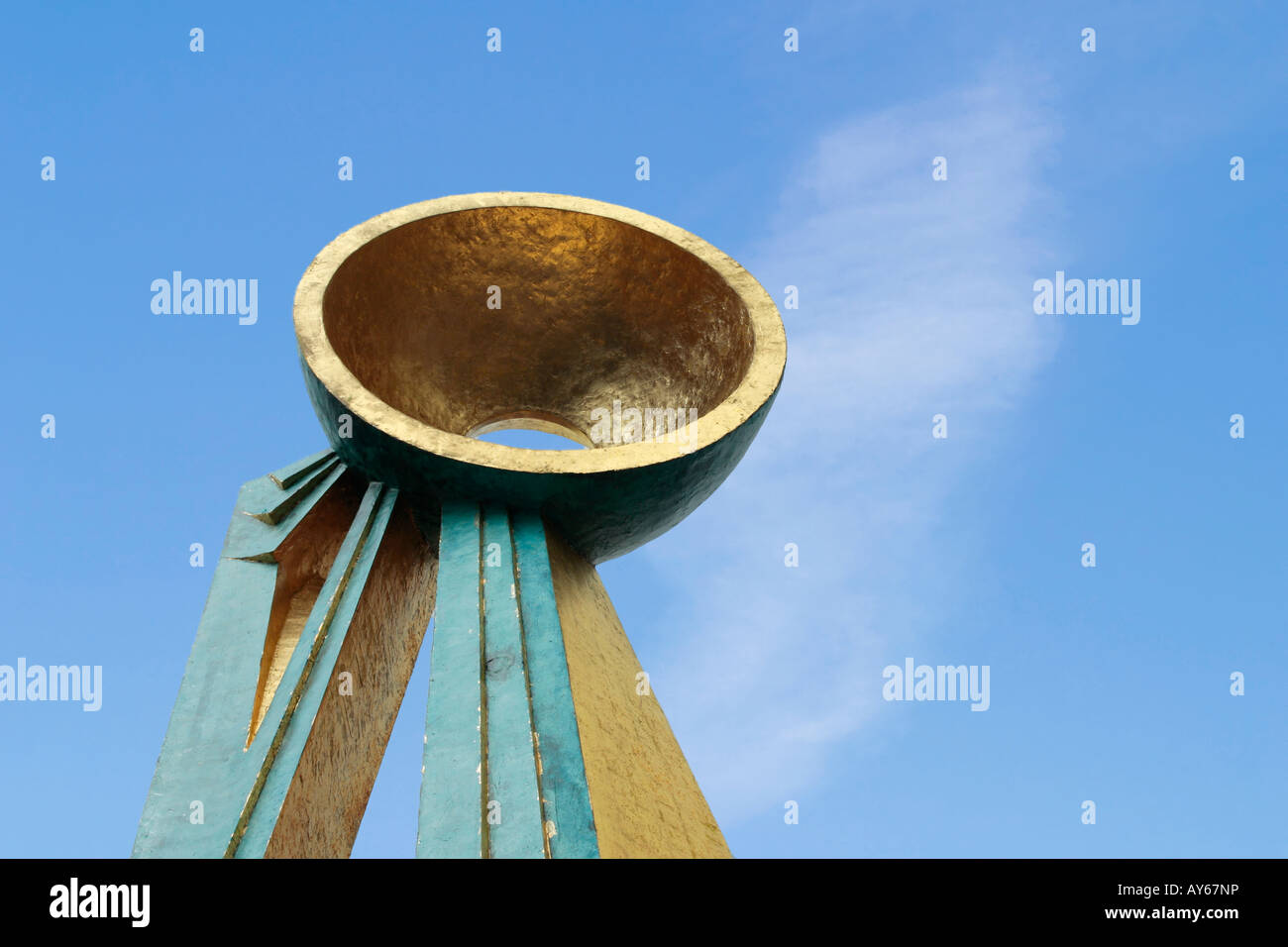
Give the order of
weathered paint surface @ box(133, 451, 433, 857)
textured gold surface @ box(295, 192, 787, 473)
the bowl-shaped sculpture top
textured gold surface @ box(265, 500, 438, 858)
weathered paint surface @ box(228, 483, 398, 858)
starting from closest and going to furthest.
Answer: weathered paint surface @ box(228, 483, 398, 858), weathered paint surface @ box(133, 451, 433, 857), textured gold surface @ box(265, 500, 438, 858), the bowl-shaped sculpture top, textured gold surface @ box(295, 192, 787, 473)

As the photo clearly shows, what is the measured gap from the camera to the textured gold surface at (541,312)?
989 cm

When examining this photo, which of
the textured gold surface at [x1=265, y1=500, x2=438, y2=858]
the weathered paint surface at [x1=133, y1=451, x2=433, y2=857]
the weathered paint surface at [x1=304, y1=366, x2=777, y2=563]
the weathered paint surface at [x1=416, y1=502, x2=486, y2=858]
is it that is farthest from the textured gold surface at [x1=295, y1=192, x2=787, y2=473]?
the weathered paint surface at [x1=416, y1=502, x2=486, y2=858]

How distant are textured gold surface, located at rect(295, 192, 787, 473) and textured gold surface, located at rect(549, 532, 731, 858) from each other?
1.83 metres

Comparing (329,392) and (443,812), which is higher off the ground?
(329,392)

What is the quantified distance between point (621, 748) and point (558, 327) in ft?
15.1

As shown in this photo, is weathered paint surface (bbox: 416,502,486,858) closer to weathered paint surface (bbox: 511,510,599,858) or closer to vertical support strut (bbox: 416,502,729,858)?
vertical support strut (bbox: 416,502,729,858)

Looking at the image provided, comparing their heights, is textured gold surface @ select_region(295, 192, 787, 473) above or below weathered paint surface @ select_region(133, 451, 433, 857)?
above

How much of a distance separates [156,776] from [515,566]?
2414mm

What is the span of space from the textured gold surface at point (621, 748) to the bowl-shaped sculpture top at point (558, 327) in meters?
0.68

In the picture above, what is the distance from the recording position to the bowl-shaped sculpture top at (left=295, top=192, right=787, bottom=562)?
905 cm
